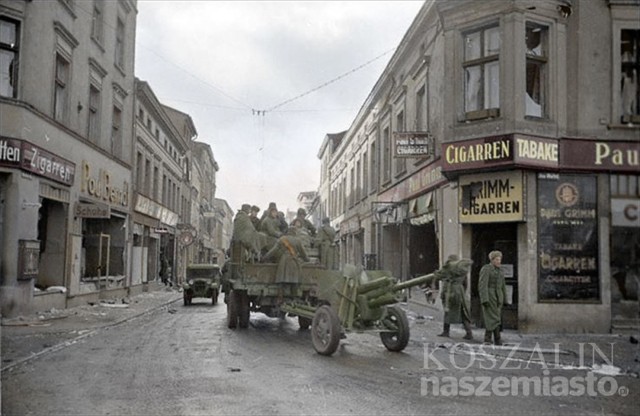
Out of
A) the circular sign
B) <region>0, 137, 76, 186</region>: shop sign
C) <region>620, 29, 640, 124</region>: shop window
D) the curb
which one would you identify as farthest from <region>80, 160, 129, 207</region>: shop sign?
<region>620, 29, 640, 124</region>: shop window

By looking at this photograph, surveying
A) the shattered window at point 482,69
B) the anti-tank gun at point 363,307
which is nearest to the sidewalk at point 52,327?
the anti-tank gun at point 363,307

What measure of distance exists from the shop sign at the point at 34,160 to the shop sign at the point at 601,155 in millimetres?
12441

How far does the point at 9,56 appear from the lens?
1404cm

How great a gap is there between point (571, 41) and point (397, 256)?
11.4 meters

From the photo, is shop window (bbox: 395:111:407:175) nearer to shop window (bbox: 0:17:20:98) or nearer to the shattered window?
the shattered window

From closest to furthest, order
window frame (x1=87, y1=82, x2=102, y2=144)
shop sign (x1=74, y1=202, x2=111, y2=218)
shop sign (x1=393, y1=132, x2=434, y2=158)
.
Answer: shop sign (x1=393, y1=132, x2=434, y2=158), shop sign (x1=74, y1=202, x2=111, y2=218), window frame (x1=87, y1=82, x2=102, y2=144)

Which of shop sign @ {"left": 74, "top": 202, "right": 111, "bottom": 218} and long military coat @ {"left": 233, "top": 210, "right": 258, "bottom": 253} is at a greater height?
shop sign @ {"left": 74, "top": 202, "right": 111, "bottom": 218}

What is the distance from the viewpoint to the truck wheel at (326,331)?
8.85 m

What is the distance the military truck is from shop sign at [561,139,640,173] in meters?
11.8

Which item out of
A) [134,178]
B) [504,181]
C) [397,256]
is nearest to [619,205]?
[504,181]

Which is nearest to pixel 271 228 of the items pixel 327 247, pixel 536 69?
pixel 327 247

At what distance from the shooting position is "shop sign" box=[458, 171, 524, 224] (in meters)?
12.9

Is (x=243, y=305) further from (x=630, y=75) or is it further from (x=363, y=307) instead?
(x=630, y=75)

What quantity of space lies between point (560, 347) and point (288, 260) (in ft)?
17.4
